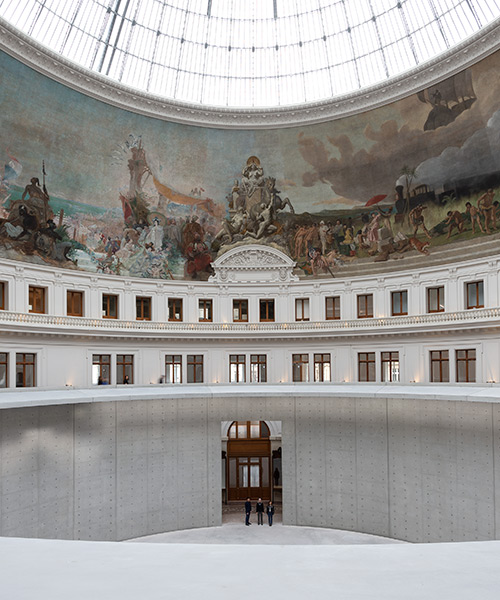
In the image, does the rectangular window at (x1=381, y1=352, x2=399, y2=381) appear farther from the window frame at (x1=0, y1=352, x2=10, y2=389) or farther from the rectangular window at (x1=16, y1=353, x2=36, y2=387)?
the window frame at (x1=0, y1=352, x2=10, y2=389)

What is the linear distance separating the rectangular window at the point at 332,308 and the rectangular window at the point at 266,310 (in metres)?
4.32

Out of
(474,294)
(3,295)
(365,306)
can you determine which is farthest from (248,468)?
(3,295)

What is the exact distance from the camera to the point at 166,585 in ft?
11.9

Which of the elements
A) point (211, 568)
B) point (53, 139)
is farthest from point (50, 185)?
point (211, 568)

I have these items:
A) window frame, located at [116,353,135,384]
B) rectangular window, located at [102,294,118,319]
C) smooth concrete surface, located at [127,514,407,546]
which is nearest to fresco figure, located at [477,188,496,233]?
smooth concrete surface, located at [127,514,407,546]

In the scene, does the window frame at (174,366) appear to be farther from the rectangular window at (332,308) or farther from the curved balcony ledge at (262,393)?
the rectangular window at (332,308)

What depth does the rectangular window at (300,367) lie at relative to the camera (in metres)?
37.6

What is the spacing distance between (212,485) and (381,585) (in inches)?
1190

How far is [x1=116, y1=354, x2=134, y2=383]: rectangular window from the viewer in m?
35.7

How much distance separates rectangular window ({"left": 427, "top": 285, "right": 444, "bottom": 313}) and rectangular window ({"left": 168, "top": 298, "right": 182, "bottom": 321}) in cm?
1841

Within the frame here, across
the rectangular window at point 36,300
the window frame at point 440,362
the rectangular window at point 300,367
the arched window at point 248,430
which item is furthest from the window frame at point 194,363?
the window frame at point 440,362

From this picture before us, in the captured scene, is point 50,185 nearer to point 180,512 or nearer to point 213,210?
point 213,210

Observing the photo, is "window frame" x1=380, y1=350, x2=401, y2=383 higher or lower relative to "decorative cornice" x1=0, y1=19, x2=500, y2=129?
lower

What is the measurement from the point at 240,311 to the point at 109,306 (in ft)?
32.9
